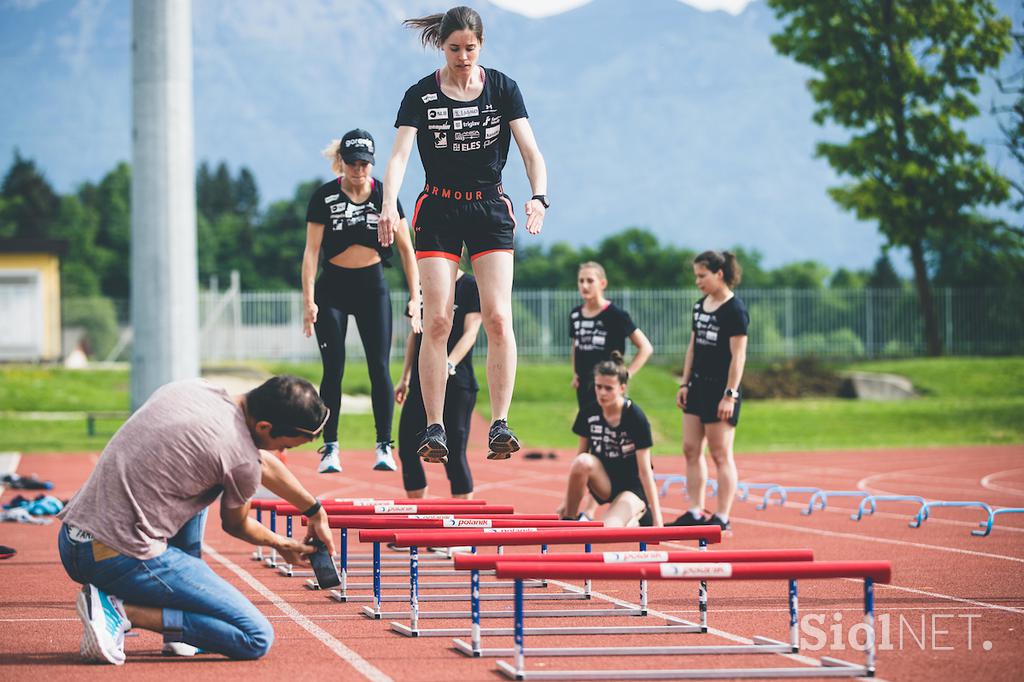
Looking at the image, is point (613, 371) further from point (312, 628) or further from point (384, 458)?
point (312, 628)

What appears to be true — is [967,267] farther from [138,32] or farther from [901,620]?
[901,620]

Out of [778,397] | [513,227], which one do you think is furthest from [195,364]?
[778,397]

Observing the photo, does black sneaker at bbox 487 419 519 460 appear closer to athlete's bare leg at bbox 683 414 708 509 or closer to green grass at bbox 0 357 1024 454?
athlete's bare leg at bbox 683 414 708 509

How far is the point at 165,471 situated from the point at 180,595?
62 cm

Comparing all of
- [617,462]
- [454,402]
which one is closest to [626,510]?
[617,462]

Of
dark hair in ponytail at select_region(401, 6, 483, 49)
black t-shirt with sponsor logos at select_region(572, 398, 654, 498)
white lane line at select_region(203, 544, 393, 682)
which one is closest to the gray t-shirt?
white lane line at select_region(203, 544, 393, 682)

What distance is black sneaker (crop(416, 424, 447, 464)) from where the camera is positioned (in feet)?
25.2

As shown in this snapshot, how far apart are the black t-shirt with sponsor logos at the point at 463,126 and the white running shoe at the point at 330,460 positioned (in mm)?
2627

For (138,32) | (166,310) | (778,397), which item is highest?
(138,32)

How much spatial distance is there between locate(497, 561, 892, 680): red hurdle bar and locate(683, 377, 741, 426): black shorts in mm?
5512

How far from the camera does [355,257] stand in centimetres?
966

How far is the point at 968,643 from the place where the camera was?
6.23 metres

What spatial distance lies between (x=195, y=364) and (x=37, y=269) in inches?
1115

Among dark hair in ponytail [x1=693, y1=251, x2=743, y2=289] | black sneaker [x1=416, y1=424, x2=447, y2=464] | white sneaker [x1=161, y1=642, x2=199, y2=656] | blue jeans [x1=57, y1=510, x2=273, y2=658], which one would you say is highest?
dark hair in ponytail [x1=693, y1=251, x2=743, y2=289]
